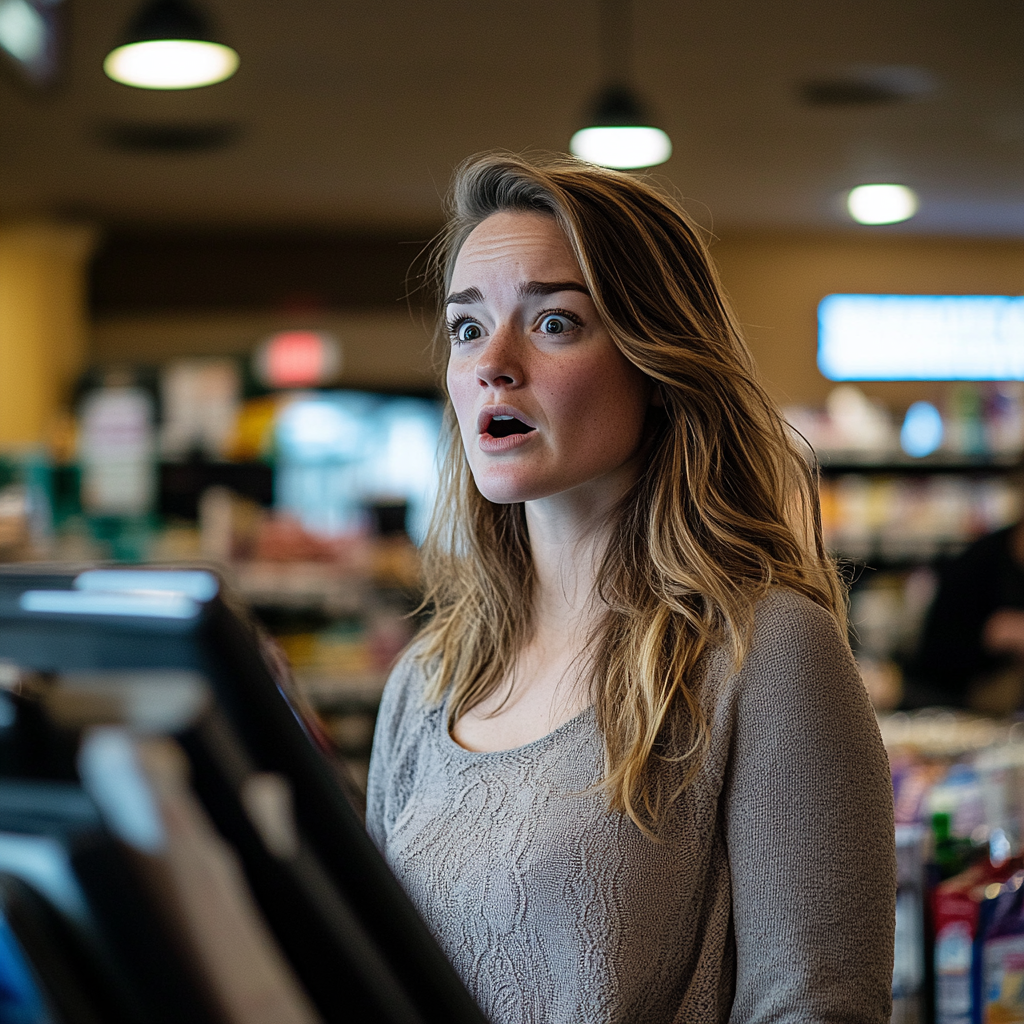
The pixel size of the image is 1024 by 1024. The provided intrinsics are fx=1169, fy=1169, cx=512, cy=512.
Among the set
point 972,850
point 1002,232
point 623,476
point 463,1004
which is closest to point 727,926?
point 623,476

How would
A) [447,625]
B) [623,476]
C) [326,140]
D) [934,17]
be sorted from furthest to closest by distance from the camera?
1. [326,140]
2. [934,17]
3. [447,625]
4. [623,476]

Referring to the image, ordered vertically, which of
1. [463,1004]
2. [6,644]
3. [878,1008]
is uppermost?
[6,644]

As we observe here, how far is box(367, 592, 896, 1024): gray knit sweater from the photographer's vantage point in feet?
3.36

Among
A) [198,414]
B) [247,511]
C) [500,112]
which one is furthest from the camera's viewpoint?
[500,112]

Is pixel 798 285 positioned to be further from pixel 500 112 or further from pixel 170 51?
pixel 170 51

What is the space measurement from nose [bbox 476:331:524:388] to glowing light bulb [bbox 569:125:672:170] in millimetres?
3916

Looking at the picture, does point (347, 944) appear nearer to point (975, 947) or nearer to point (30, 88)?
point (975, 947)

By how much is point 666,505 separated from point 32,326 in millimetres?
8323

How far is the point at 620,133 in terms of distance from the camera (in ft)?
16.0

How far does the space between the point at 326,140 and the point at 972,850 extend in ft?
20.8

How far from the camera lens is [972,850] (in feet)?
5.59

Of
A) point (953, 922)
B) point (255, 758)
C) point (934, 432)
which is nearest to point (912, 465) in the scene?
point (934, 432)

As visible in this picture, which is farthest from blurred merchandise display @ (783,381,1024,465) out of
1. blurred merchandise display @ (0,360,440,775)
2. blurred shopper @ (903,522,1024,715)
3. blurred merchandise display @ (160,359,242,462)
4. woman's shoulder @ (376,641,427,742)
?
woman's shoulder @ (376,641,427,742)

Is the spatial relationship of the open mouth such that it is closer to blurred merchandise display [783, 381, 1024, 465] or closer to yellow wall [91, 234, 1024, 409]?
blurred merchandise display [783, 381, 1024, 465]
